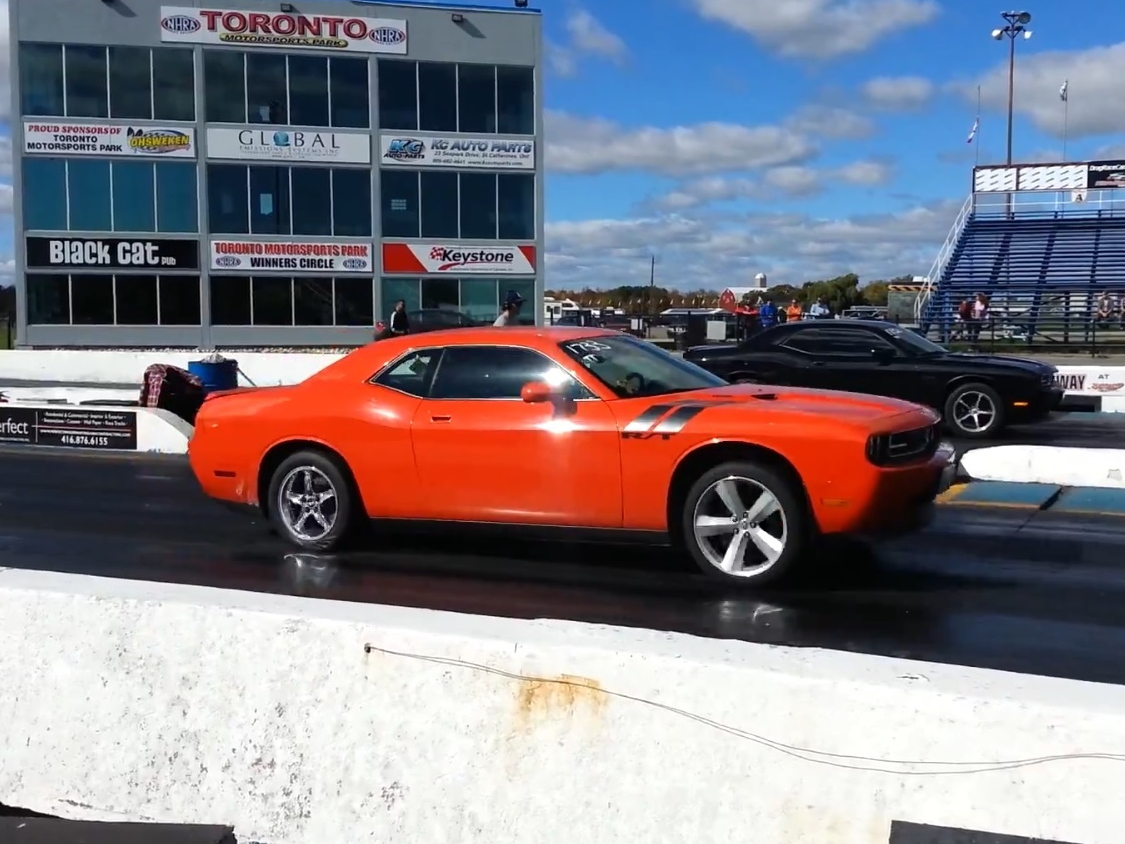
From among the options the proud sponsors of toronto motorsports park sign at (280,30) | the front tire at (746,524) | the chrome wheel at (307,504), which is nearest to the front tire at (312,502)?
A: the chrome wheel at (307,504)

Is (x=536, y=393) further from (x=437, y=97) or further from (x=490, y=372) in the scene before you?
(x=437, y=97)

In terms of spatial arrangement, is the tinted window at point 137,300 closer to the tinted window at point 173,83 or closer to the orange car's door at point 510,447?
the tinted window at point 173,83

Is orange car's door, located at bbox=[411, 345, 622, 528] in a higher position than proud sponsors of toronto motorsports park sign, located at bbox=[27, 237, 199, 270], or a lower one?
lower

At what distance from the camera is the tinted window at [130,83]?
135 ft

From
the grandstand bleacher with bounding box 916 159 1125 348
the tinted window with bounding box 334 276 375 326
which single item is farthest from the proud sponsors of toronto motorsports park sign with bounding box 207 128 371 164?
the grandstand bleacher with bounding box 916 159 1125 348

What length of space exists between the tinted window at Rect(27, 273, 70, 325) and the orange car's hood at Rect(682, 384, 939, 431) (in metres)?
38.2

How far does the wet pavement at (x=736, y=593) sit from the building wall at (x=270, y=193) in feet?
110

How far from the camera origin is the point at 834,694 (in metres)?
3.12

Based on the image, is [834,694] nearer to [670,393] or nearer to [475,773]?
[475,773]

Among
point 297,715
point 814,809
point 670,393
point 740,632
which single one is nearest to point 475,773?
point 297,715

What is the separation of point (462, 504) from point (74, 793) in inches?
131

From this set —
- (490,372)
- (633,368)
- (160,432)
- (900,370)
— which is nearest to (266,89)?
(160,432)

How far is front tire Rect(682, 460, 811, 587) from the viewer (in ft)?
20.8

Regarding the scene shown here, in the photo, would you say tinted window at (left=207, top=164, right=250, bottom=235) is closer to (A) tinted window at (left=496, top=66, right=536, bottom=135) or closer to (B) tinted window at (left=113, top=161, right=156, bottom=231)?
(B) tinted window at (left=113, top=161, right=156, bottom=231)
